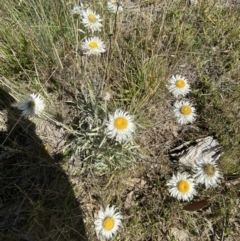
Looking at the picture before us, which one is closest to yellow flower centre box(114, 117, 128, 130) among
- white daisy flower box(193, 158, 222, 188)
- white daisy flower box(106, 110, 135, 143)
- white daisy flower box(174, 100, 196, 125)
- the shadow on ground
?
white daisy flower box(106, 110, 135, 143)

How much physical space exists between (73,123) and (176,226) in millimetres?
882

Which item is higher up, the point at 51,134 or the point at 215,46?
the point at 215,46

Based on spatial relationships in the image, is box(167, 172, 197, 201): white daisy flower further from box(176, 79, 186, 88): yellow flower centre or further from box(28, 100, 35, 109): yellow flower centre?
box(28, 100, 35, 109): yellow flower centre

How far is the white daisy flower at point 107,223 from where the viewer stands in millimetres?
1511

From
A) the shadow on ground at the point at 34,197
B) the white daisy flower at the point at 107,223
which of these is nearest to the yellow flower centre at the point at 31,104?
the shadow on ground at the point at 34,197

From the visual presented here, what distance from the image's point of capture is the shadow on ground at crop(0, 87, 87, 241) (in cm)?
174

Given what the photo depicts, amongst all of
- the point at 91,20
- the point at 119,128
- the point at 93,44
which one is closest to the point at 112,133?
the point at 119,128

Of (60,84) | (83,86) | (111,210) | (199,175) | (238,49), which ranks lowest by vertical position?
(111,210)

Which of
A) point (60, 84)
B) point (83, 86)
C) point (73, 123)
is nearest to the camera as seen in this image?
point (83, 86)

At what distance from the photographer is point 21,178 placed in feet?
6.20

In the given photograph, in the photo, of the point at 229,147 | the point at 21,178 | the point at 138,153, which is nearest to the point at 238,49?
the point at 229,147

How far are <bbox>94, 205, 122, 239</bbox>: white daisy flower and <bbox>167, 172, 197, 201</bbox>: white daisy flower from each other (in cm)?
32

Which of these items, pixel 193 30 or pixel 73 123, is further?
pixel 193 30

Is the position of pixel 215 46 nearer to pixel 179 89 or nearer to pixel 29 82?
pixel 179 89
